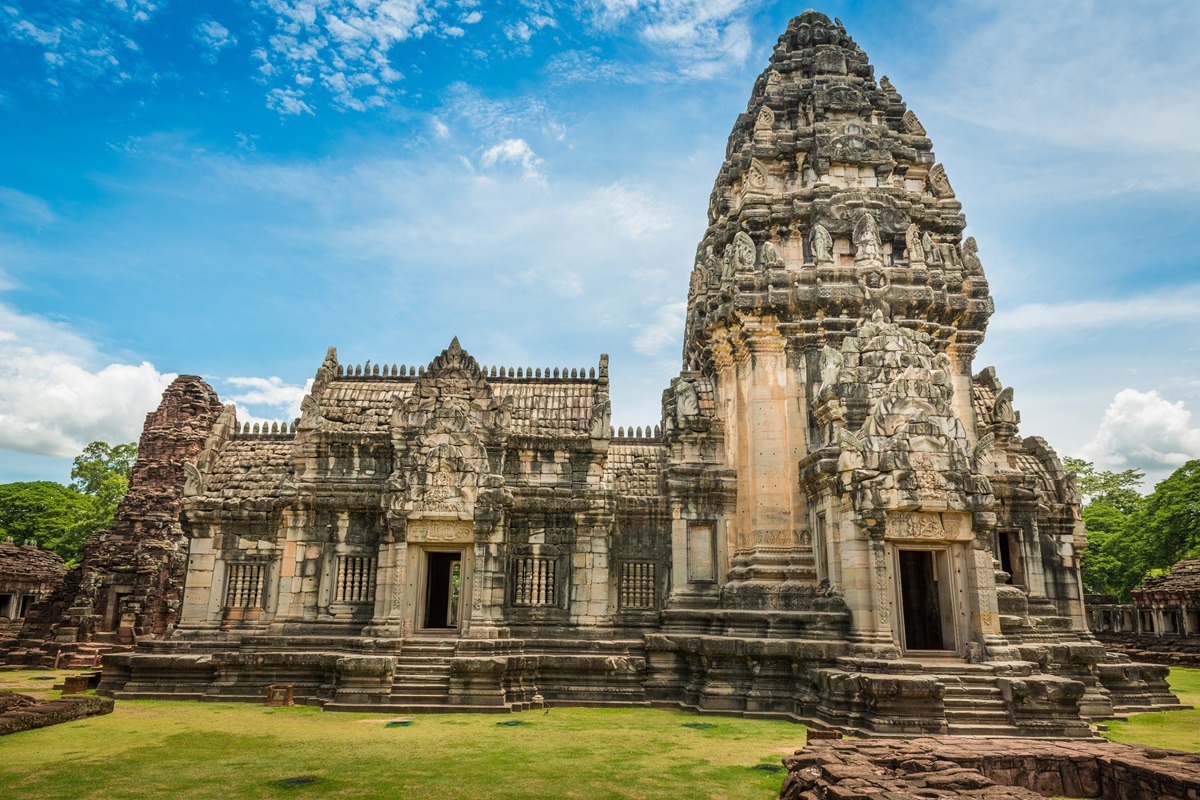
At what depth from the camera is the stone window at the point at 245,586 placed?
19.0m

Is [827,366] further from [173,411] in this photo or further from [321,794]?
[173,411]

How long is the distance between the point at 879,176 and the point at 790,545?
32.1ft

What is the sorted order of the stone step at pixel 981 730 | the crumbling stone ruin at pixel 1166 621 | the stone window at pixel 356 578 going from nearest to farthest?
the stone step at pixel 981 730
the stone window at pixel 356 578
the crumbling stone ruin at pixel 1166 621

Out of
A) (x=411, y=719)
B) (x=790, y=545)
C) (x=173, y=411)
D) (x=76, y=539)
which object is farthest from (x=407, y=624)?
(x=76, y=539)

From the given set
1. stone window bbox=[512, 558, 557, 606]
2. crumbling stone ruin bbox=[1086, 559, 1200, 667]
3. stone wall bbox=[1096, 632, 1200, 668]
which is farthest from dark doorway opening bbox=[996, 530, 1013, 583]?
crumbling stone ruin bbox=[1086, 559, 1200, 667]

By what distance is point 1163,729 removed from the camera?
14.9 metres

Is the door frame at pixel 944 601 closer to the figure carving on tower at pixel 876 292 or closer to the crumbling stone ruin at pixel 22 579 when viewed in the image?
the figure carving on tower at pixel 876 292

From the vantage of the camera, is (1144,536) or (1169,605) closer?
(1169,605)

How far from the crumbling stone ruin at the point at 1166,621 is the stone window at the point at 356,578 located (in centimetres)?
2805

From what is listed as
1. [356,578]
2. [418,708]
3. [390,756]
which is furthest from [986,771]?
[356,578]

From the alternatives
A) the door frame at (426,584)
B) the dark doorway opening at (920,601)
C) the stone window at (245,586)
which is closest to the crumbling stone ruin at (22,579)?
the stone window at (245,586)

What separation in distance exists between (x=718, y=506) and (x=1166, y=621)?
28353mm

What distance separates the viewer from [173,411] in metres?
33.5

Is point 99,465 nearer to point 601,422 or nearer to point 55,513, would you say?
point 55,513
